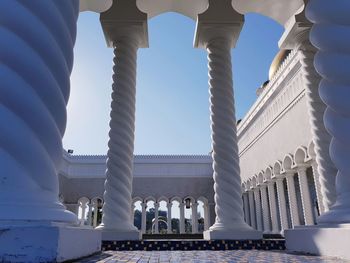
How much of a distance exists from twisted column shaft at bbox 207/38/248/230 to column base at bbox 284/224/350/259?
353cm

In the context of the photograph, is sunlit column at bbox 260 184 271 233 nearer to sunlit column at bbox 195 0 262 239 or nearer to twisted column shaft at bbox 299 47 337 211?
twisted column shaft at bbox 299 47 337 211

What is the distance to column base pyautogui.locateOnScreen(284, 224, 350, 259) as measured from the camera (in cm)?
332

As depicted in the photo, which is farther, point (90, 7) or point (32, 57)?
point (90, 7)

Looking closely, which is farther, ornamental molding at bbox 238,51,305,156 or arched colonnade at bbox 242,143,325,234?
ornamental molding at bbox 238,51,305,156

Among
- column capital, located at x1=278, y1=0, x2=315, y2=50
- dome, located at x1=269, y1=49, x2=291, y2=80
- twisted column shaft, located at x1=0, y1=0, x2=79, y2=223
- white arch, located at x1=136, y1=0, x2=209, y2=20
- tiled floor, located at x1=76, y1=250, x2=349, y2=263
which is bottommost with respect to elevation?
tiled floor, located at x1=76, y1=250, x2=349, y2=263

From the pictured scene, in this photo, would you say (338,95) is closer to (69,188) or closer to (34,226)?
(34,226)

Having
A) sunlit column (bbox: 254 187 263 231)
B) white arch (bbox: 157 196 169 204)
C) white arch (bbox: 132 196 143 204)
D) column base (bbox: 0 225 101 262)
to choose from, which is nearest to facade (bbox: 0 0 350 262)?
column base (bbox: 0 225 101 262)

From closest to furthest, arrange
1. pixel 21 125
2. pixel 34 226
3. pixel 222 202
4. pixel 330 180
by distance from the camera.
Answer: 1. pixel 34 226
2. pixel 21 125
3. pixel 330 180
4. pixel 222 202

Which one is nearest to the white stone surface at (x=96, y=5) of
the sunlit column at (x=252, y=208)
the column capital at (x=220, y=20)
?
the column capital at (x=220, y=20)

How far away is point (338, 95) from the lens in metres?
3.52

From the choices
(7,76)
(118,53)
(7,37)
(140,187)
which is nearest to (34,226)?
(7,76)

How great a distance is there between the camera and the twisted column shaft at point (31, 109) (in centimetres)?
275

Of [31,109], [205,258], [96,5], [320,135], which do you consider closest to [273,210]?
[320,135]

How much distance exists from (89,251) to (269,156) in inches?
742
